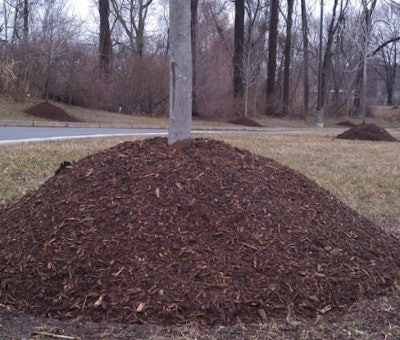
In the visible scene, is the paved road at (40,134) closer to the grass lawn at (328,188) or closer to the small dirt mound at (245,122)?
the grass lawn at (328,188)

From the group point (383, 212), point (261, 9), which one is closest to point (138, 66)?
point (261, 9)

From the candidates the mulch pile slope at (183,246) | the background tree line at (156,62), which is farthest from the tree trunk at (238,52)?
the mulch pile slope at (183,246)

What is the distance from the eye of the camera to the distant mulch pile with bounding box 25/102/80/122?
21750mm

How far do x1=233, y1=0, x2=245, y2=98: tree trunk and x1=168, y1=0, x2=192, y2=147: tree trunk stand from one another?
2740 cm

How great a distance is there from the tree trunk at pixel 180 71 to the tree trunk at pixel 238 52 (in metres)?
27.4

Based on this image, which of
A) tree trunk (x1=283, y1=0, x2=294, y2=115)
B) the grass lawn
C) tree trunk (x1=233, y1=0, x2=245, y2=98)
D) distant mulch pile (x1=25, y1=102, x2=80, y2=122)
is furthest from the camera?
tree trunk (x1=283, y1=0, x2=294, y2=115)

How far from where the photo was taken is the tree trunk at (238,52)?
105ft

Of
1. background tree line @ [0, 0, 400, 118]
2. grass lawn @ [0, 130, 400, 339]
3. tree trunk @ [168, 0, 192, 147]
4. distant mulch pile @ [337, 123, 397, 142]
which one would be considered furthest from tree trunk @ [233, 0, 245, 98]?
tree trunk @ [168, 0, 192, 147]

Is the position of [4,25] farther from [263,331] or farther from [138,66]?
[263,331]

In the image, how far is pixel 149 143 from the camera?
4.62 meters

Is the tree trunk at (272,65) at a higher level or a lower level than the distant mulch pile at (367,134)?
higher

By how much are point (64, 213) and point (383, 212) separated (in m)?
3.67

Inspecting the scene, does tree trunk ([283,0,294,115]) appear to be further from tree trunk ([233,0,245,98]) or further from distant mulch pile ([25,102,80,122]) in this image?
distant mulch pile ([25,102,80,122])

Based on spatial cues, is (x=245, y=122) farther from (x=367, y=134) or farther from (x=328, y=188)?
(x=328, y=188)
